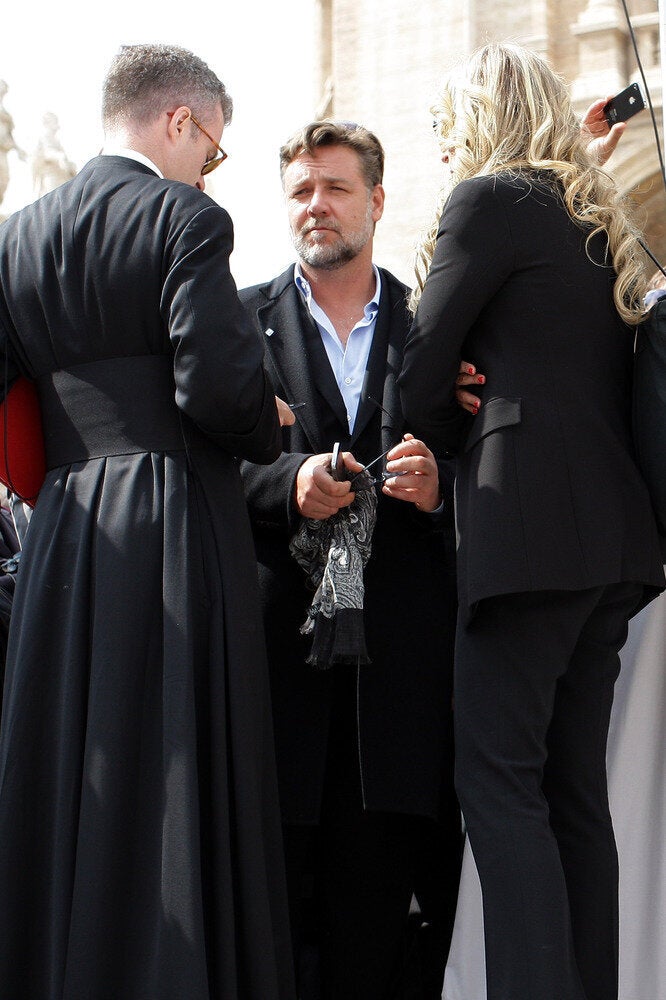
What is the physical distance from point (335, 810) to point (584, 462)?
4.60 feet

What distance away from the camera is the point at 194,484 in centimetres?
289

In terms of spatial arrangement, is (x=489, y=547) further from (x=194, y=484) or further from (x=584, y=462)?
(x=194, y=484)

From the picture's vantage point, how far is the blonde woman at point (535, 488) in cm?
269

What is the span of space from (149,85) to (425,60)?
892 centimetres

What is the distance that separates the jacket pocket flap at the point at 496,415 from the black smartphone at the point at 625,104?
0.97 metres

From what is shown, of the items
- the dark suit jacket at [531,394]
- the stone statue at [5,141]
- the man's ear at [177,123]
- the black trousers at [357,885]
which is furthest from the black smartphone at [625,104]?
the stone statue at [5,141]

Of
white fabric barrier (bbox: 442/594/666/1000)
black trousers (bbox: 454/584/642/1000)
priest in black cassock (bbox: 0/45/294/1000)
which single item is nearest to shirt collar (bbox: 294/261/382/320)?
priest in black cassock (bbox: 0/45/294/1000)

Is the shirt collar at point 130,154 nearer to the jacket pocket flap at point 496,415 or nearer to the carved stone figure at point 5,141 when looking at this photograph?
the jacket pocket flap at point 496,415

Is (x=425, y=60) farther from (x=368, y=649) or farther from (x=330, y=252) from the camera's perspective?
(x=368, y=649)

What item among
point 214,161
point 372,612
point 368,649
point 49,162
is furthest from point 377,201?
point 49,162

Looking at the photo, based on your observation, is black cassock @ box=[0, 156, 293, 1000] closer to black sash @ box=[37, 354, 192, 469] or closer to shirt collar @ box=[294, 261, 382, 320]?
black sash @ box=[37, 354, 192, 469]

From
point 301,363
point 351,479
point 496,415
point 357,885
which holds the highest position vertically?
point 301,363

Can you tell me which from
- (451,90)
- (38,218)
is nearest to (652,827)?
(451,90)

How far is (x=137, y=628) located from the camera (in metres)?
2.74
